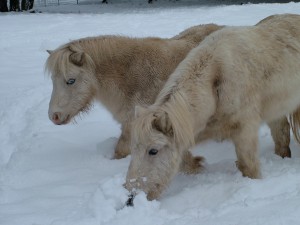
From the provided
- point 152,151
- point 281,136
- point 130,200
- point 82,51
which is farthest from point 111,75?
point 281,136

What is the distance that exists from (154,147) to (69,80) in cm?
190

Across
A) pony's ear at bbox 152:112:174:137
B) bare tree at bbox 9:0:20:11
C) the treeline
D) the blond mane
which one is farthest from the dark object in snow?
bare tree at bbox 9:0:20:11

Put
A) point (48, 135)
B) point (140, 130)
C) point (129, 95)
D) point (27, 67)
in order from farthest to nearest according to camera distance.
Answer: point (27, 67), point (48, 135), point (129, 95), point (140, 130)

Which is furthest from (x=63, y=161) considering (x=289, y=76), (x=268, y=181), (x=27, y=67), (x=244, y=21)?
(x=244, y=21)

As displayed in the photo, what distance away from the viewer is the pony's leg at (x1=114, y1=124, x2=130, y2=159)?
5.36m

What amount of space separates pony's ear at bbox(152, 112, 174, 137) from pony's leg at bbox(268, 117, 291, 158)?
2130 mm

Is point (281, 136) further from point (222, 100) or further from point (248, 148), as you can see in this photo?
point (222, 100)

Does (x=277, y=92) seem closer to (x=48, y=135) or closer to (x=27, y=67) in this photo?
(x=48, y=135)

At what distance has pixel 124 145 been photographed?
17.6 ft

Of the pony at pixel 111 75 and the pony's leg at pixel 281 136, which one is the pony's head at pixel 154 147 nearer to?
A: the pony at pixel 111 75

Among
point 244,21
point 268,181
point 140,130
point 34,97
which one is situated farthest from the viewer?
point 244,21

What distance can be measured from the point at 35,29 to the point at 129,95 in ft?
32.0

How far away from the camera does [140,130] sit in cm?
358

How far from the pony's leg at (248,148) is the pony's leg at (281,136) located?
106cm
